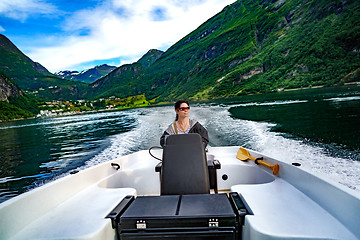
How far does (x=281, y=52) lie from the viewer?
113000 millimetres

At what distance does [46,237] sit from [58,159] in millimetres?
9282

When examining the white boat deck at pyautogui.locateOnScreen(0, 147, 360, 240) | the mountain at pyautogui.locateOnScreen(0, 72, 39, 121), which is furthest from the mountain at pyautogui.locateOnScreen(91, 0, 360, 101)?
the mountain at pyautogui.locateOnScreen(0, 72, 39, 121)

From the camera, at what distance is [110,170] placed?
131 inches

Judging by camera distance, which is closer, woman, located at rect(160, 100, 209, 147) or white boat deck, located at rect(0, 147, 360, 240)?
white boat deck, located at rect(0, 147, 360, 240)

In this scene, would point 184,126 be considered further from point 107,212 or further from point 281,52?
point 281,52

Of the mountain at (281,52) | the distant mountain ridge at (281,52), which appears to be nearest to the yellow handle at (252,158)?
the distant mountain ridge at (281,52)

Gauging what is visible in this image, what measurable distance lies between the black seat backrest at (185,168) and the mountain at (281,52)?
86.4 meters

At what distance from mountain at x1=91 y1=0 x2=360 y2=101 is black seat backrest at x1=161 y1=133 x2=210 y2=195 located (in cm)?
8639

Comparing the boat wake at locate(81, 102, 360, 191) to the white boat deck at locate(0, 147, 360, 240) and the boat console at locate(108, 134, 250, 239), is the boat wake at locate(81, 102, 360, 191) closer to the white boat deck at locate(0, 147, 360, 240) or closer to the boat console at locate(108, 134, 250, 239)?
the white boat deck at locate(0, 147, 360, 240)

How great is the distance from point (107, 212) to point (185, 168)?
2.90 ft

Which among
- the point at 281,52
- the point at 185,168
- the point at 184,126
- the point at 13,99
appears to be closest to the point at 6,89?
the point at 13,99

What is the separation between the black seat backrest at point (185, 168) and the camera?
6.91ft

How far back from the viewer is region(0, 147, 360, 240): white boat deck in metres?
1.48

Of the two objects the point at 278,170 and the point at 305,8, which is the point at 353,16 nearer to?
the point at 305,8
